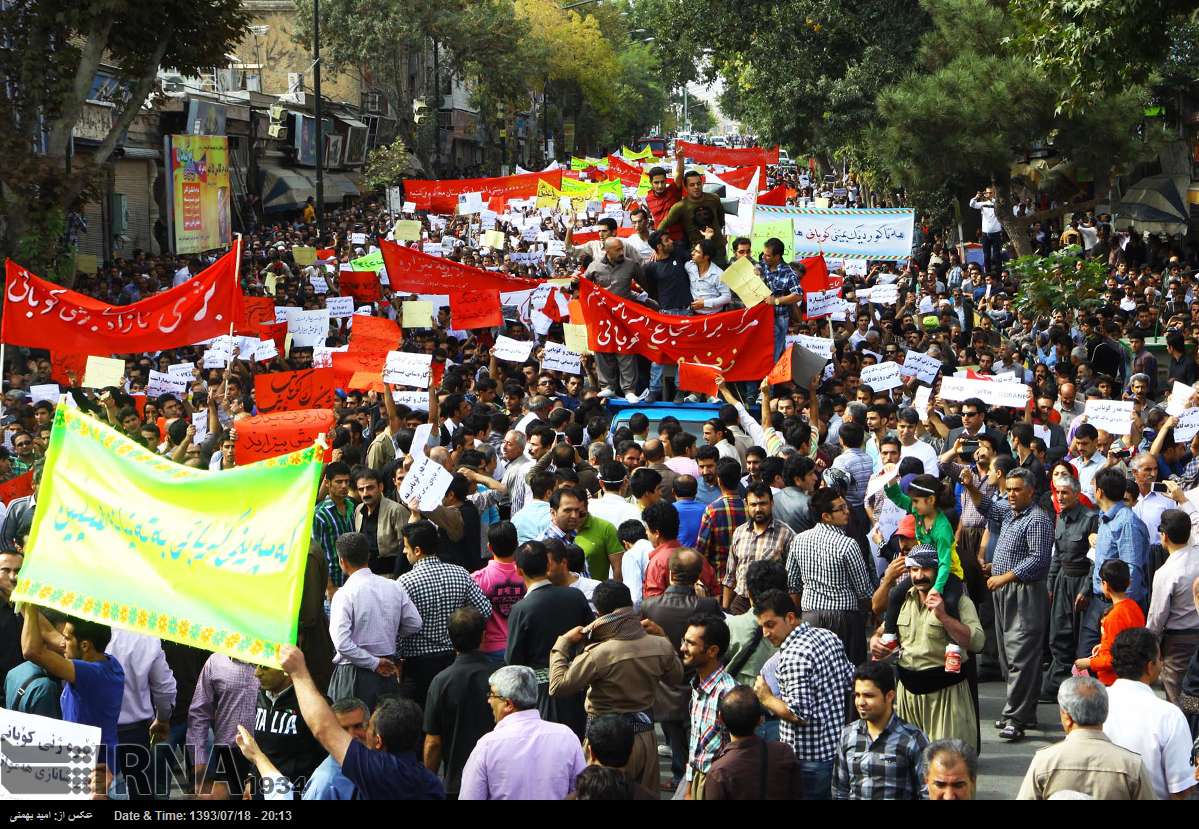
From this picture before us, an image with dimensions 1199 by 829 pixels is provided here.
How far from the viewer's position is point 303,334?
16250 millimetres

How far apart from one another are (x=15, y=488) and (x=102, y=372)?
2.67m

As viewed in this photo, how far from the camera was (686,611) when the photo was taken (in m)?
7.48

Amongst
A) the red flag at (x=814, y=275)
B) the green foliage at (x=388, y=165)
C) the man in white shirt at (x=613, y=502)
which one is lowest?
the man in white shirt at (x=613, y=502)

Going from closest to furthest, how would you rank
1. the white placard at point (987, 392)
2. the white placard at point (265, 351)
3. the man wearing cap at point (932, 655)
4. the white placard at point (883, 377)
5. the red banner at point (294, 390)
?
the man wearing cap at point (932, 655) < the white placard at point (987, 392) < the white placard at point (883, 377) < the red banner at point (294, 390) < the white placard at point (265, 351)

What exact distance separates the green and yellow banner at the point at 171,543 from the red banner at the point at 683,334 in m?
8.41

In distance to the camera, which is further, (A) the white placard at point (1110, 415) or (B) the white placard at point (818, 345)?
(B) the white placard at point (818, 345)

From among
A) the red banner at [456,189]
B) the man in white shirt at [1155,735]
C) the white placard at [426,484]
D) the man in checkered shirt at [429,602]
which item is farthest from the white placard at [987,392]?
the red banner at [456,189]

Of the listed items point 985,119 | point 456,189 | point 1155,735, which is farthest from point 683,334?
point 456,189

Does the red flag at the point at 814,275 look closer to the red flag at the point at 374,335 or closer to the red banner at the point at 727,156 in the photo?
the red flag at the point at 374,335

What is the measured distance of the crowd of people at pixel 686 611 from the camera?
5.79 meters

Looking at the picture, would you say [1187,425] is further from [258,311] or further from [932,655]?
[258,311]

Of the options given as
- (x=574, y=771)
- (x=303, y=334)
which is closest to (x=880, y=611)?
(x=574, y=771)

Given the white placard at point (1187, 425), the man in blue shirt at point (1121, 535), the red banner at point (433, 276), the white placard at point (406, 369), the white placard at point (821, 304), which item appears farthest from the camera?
the red banner at point (433, 276)

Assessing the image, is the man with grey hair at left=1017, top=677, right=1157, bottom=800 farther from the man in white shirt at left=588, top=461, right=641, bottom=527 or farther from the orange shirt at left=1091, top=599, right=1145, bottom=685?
the man in white shirt at left=588, top=461, right=641, bottom=527
